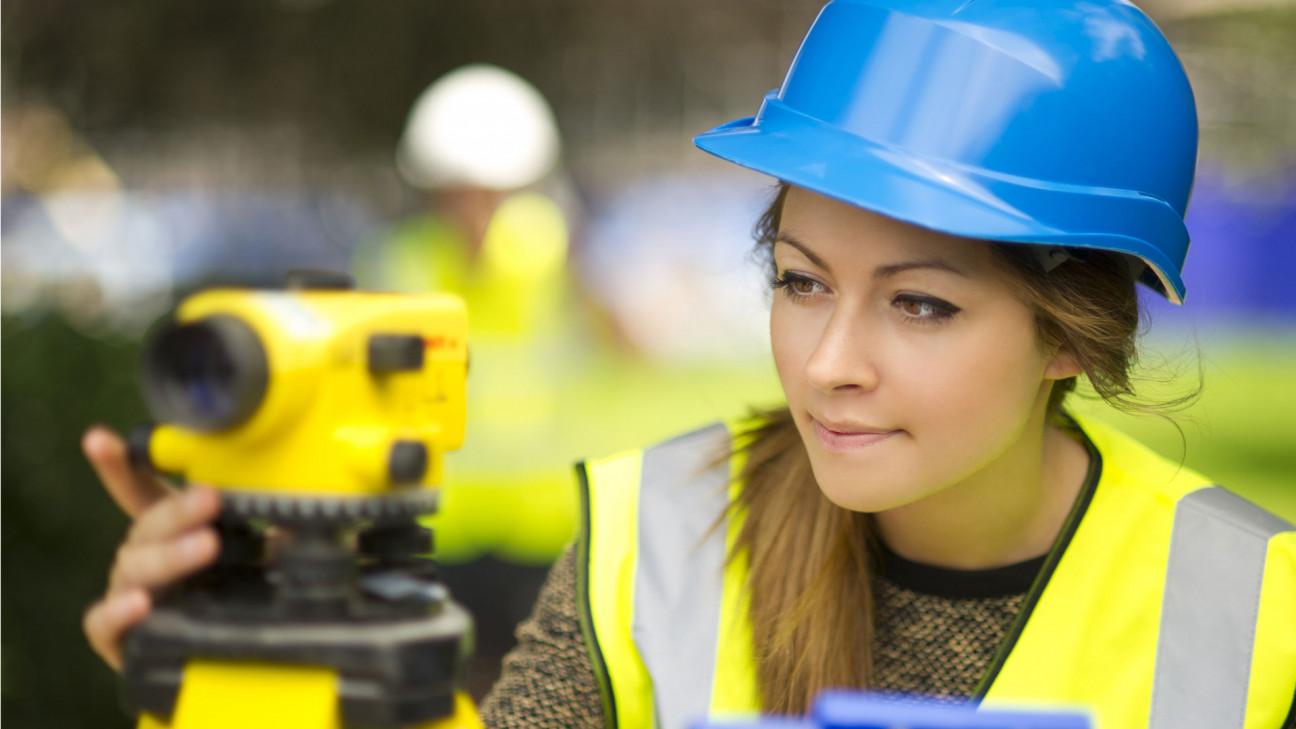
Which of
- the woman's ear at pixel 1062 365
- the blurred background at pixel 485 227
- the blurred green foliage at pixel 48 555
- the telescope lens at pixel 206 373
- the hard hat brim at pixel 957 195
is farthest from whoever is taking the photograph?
the blurred background at pixel 485 227

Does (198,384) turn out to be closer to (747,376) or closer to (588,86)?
(747,376)

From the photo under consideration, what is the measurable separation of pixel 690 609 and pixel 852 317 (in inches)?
Answer: 18.4

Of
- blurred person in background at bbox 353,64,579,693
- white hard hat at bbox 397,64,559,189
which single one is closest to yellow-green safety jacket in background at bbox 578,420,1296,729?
blurred person in background at bbox 353,64,579,693

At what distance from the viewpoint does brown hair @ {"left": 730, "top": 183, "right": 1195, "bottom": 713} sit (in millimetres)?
1390

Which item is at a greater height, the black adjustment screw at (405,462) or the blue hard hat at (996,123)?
the blue hard hat at (996,123)

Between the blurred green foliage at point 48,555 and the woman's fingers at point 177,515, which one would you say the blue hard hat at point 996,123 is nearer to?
the woman's fingers at point 177,515

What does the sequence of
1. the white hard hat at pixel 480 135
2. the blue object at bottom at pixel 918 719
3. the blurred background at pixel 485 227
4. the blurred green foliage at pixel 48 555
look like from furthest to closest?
the white hard hat at pixel 480 135, the blurred background at pixel 485 227, the blurred green foliage at pixel 48 555, the blue object at bottom at pixel 918 719

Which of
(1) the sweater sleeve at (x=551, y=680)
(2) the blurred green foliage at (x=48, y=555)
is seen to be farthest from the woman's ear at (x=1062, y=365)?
(2) the blurred green foliage at (x=48, y=555)

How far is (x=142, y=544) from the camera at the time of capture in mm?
996

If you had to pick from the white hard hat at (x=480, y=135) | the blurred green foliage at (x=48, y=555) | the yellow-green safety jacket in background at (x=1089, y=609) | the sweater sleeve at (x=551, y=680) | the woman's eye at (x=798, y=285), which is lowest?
the blurred green foliage at (x=48, y=555)

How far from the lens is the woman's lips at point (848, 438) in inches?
52.6

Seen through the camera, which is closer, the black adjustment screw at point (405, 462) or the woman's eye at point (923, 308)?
the black adjustment screw at point (405, 462)

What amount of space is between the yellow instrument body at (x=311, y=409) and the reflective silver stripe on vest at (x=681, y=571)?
60 cm

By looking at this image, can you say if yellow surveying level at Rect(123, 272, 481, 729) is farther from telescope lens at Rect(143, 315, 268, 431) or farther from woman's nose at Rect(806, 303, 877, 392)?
woman's nose at Rect(806, 303, 877, 392)
